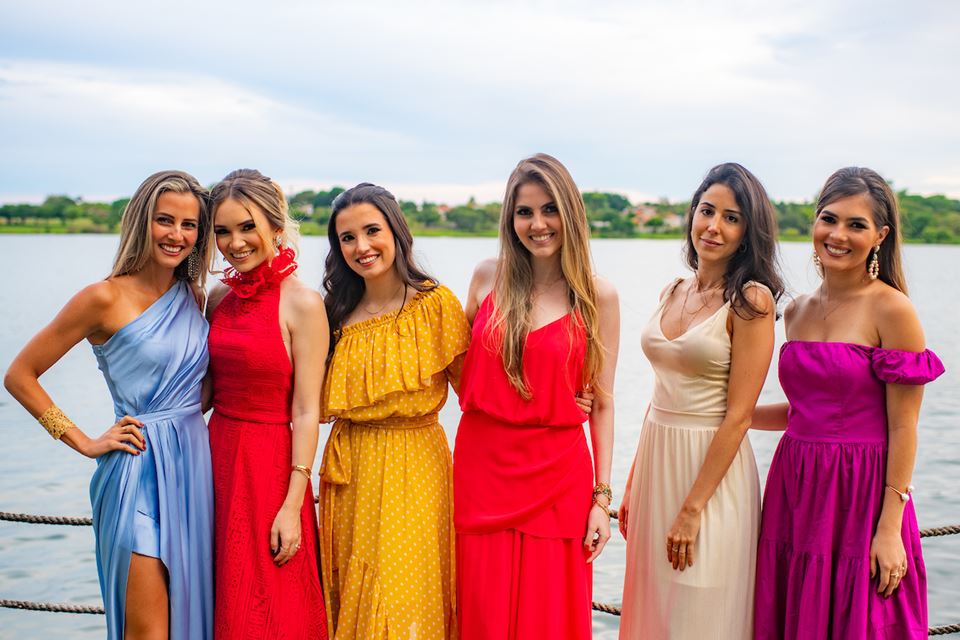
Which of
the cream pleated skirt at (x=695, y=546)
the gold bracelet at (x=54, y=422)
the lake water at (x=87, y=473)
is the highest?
the gold bracelet at (x=54, y=422)

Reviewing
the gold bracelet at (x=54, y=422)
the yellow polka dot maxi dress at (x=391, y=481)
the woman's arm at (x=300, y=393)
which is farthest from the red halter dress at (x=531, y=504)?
the gold bracelet at (x=54, y=422)

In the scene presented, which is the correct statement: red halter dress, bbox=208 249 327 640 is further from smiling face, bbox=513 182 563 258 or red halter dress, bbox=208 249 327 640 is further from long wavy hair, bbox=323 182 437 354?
smiling face, bbox=513 182 563 258

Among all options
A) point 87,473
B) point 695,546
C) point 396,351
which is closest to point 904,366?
point 695,546

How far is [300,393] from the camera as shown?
3209mm

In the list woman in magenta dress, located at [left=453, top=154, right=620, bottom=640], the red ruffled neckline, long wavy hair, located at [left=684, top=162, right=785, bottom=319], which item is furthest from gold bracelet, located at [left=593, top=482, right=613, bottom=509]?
the red ruffled neckline

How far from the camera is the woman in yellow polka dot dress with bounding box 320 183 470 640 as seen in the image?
3248mm

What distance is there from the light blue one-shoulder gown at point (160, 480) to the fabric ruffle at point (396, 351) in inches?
21.3

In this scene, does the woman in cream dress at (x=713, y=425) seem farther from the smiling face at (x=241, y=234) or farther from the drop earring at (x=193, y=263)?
the drop earring at (x=193, y=263)

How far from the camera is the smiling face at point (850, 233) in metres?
3.10

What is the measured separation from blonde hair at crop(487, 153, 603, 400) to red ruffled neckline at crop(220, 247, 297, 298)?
2.75 feet

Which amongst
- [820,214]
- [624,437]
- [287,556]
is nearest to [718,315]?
[820,214]

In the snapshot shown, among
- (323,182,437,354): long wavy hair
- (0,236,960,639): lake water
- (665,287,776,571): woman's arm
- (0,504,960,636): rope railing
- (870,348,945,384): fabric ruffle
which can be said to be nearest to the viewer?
(870,348,945,384): fabric ruffle

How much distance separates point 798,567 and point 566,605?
2.85ft

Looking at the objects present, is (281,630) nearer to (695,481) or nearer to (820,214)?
(695,481)
